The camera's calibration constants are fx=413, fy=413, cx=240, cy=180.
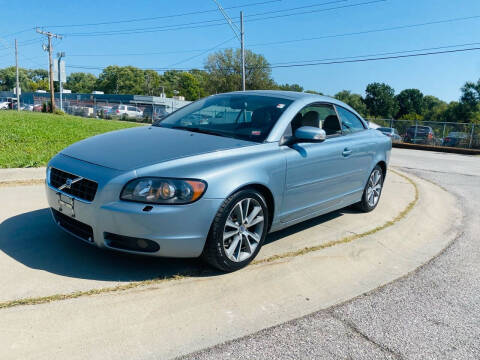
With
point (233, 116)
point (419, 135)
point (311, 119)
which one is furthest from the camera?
point (419, 135)

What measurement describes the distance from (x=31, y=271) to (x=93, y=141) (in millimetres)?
1286

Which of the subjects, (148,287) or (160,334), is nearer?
(160,334)

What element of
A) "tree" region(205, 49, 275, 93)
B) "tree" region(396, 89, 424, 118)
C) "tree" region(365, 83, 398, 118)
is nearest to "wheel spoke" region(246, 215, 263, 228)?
"tree" region(205, 49, 275, 93)

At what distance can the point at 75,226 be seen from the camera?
3330 mm

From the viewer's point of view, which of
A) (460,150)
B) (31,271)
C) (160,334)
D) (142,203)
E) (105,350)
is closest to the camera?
(105,350)

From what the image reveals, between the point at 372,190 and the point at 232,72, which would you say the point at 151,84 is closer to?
the point at 232,72

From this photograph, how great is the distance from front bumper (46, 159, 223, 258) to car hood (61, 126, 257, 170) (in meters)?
0.24

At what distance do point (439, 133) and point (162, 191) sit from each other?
22851 millimetres

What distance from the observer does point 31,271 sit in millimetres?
3268

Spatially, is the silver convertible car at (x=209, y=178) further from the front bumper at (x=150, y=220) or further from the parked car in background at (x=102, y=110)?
the parked car in background at (x=102, y=110)

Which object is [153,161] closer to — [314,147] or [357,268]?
[314,147]

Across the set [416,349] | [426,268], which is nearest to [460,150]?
[426,268]

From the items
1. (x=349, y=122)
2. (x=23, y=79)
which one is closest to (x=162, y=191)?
(x=349, y=122)

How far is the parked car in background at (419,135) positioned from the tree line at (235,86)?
17487mm
